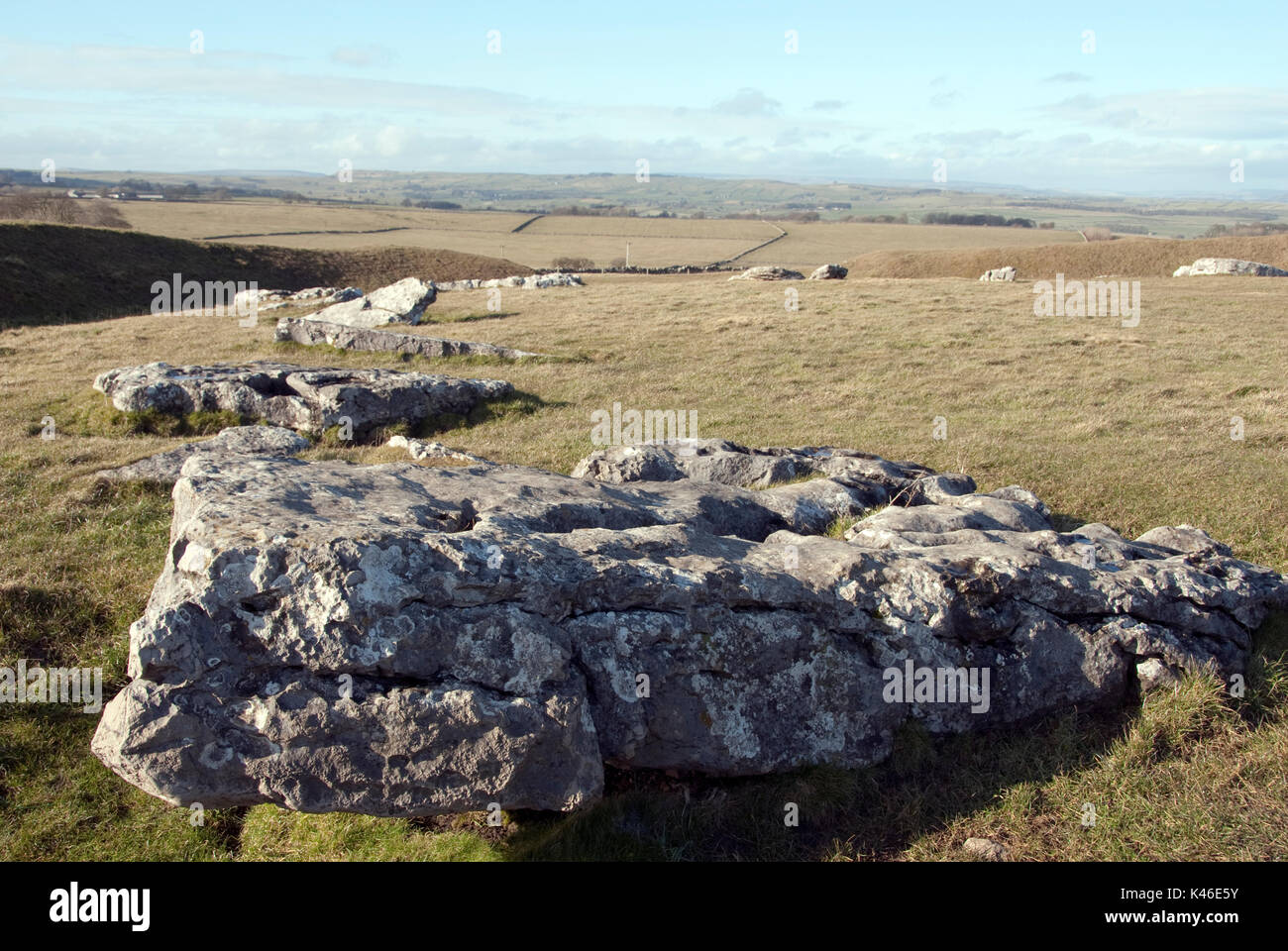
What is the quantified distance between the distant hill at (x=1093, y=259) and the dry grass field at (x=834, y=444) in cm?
1718

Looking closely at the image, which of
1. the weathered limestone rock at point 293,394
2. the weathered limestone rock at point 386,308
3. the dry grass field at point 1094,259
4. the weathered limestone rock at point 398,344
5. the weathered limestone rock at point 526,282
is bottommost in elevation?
the weathered limestone rock at point 293,394

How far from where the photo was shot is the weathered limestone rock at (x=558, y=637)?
17.7 feet

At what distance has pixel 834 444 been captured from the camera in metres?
16.0

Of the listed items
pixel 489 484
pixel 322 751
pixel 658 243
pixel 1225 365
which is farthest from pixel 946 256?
pixel 322 751

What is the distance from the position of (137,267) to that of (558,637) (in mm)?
45479

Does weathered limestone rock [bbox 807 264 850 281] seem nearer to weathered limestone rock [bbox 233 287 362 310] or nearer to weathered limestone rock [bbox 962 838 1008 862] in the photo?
weathered limestone rock [bbox 233 287 362 310]

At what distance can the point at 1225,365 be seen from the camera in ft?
76.0

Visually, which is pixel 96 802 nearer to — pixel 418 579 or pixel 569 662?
pixel 418 579

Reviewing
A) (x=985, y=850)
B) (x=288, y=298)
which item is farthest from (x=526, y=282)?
(x=985, y=850)

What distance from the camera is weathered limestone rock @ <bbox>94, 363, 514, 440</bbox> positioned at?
52.4ft

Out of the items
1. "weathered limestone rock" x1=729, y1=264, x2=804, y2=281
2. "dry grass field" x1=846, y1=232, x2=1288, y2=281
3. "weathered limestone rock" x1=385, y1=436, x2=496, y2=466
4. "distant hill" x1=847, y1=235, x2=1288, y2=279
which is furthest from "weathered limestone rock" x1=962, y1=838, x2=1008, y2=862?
"dry grass field" x1=846, y1=232, x2=1288, y2=281

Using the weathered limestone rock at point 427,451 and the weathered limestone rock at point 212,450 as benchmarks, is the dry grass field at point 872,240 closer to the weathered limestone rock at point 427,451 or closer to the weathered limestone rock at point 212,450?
the weathered limestone rock at point 427,451

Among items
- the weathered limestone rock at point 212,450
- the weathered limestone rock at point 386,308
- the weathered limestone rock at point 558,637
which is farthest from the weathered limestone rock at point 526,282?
the weathered limestone rock at point 558,637

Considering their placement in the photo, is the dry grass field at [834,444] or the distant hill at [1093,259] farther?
the distant hill at [1093,259]
